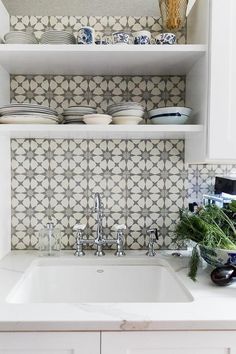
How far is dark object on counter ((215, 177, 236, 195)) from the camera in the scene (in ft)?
5.23

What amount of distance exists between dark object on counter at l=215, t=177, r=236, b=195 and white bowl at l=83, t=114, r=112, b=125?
25.9 inches

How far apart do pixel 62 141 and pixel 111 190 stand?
1.10 ft

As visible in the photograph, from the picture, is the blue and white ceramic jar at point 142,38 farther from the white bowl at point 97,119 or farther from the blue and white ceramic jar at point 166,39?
the white bowl at point 97,119

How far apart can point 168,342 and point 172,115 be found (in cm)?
81

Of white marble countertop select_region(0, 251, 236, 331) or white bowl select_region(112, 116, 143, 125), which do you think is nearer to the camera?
white marble countertop select_region(0, 251, 236, 331)

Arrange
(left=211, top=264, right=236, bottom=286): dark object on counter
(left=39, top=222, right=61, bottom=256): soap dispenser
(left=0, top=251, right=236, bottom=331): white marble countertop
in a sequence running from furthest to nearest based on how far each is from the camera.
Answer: (left=39, top=222, right=61, bottom=256): soap dispenser < (left=211, top=264, right=236, bottom=286): dark object on counter < (left=0, top=251, right=236, bottom=331): white marble countertop

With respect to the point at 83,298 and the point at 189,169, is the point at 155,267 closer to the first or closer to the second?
the point at 83,298

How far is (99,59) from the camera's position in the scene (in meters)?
1.41

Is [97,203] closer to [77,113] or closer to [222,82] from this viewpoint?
[77,113]

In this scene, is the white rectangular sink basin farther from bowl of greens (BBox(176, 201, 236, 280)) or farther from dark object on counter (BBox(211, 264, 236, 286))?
dark object on counter (BBox(211, 264, 236, 286))

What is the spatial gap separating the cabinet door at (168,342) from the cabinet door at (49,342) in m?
0.04

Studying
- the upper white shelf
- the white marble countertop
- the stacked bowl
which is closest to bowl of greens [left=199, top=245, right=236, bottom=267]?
the white marble countertop

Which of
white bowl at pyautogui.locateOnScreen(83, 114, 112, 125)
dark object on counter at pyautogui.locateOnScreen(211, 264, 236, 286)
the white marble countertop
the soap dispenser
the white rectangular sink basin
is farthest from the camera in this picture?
the soap dispenser

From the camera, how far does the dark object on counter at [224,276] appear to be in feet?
3.78
